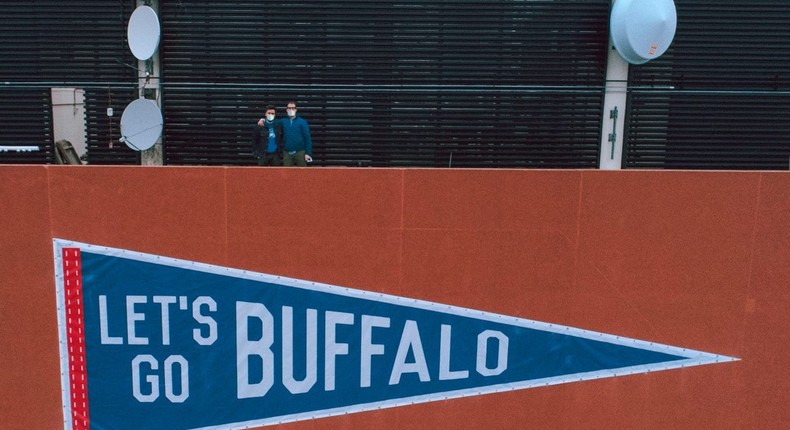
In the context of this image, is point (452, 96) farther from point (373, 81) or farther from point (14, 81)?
point (14, 81)

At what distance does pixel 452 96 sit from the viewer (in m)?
7.41

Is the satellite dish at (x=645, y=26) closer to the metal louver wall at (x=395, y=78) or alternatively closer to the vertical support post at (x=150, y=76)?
the metal louver wall at (x=395, y=78)

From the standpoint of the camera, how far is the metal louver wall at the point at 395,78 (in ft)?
24.1

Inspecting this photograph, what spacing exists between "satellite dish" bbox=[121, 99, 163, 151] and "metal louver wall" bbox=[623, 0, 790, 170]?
261 inches

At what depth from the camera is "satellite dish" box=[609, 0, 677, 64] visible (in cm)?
648

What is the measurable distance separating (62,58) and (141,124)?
185 centimetres

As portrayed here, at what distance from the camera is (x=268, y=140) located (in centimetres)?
695

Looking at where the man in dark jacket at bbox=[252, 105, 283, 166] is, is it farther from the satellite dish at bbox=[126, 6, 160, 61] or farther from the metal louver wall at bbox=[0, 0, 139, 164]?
the metal louver wall at bbox=[0, 0, 139, 164]

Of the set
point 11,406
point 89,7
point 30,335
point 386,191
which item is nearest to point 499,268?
point 386,191

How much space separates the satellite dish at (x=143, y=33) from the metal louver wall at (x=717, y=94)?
6.74 m

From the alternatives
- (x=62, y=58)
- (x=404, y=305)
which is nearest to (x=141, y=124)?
(x=62, y=58)

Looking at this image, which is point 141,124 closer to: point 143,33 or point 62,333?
point 143,33

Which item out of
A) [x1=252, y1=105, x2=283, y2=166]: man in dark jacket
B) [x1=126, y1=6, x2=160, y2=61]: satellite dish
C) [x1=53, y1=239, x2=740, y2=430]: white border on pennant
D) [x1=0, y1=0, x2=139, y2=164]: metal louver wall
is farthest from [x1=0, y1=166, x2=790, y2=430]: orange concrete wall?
[x1=0, y1=0, x2=139, y2=164]: metal louver wall

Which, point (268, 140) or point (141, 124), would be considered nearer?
point (141, 124)
